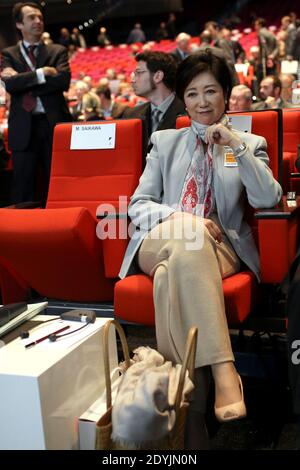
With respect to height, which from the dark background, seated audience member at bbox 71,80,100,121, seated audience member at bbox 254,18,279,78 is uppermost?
the dark background

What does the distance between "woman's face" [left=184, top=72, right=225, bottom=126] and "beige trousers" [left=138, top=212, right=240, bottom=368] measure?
23.0 inches

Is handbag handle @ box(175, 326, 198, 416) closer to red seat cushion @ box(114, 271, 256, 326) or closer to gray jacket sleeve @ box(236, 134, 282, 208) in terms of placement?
red seat cushion @ box(114, 271, 256, 326)

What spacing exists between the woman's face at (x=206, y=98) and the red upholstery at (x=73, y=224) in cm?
55

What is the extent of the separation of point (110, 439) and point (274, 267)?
0.89 m

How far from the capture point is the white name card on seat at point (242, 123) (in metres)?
2.31

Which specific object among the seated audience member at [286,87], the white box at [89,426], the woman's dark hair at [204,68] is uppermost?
the seated audience member at [286,87]

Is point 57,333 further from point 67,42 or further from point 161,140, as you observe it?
point 67,42

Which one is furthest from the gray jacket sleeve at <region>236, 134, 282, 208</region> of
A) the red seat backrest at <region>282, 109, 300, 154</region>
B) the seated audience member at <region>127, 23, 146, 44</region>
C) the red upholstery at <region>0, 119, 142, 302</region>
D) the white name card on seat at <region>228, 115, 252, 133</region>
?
the seated audience member at <region>127, 23, 146, 44</region>

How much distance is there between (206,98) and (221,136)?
8.4 inches

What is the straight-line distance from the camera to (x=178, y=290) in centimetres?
160

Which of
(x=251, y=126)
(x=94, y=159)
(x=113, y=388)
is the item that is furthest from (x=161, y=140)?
(x=113, y=388)

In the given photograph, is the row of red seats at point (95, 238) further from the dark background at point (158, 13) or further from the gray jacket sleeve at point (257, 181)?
the dark background at point (158, 13)

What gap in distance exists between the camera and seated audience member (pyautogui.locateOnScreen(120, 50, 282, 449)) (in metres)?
1.55

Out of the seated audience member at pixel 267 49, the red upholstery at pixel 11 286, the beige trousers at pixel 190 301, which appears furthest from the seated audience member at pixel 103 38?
the beige trousers at pixel 190 301
